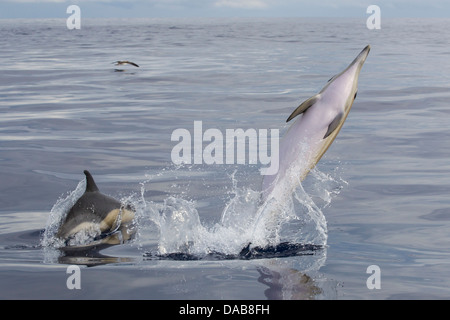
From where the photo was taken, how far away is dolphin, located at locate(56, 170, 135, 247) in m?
7.39

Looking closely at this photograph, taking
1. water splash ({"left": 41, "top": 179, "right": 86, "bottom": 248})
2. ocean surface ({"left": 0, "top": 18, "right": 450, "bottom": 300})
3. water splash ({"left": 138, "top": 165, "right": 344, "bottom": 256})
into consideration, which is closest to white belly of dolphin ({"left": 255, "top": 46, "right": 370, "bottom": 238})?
water splash ({"left": 138, "top": 165, "right": 344, "bottom": 256})

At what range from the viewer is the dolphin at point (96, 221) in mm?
7395

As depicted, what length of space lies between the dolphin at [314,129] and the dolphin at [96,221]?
6.37 feet

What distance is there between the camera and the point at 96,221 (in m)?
7.57

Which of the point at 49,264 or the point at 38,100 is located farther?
the point at 38,100

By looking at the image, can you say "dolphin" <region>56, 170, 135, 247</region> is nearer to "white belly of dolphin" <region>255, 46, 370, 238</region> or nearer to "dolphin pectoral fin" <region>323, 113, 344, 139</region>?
"white belly of dolphin" <region>255, 46, 370, 238</region>

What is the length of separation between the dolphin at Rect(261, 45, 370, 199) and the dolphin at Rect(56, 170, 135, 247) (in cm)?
194

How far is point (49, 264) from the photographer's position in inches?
258

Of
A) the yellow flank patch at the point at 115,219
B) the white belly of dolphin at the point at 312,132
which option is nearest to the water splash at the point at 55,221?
the yellow flank patch at the point at 115,219

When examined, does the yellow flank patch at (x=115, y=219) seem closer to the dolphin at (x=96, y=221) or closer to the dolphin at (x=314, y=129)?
the dolphin at (x=96, y=221)

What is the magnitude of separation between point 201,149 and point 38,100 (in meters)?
9.01

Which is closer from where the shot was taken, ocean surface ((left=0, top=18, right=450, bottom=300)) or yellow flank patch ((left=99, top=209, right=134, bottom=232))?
ocean surface ((left=0, top=18, right=450, bottom=300))

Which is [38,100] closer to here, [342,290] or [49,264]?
[49,264]

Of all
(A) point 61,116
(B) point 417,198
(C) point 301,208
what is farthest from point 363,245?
(A) point 61,116
